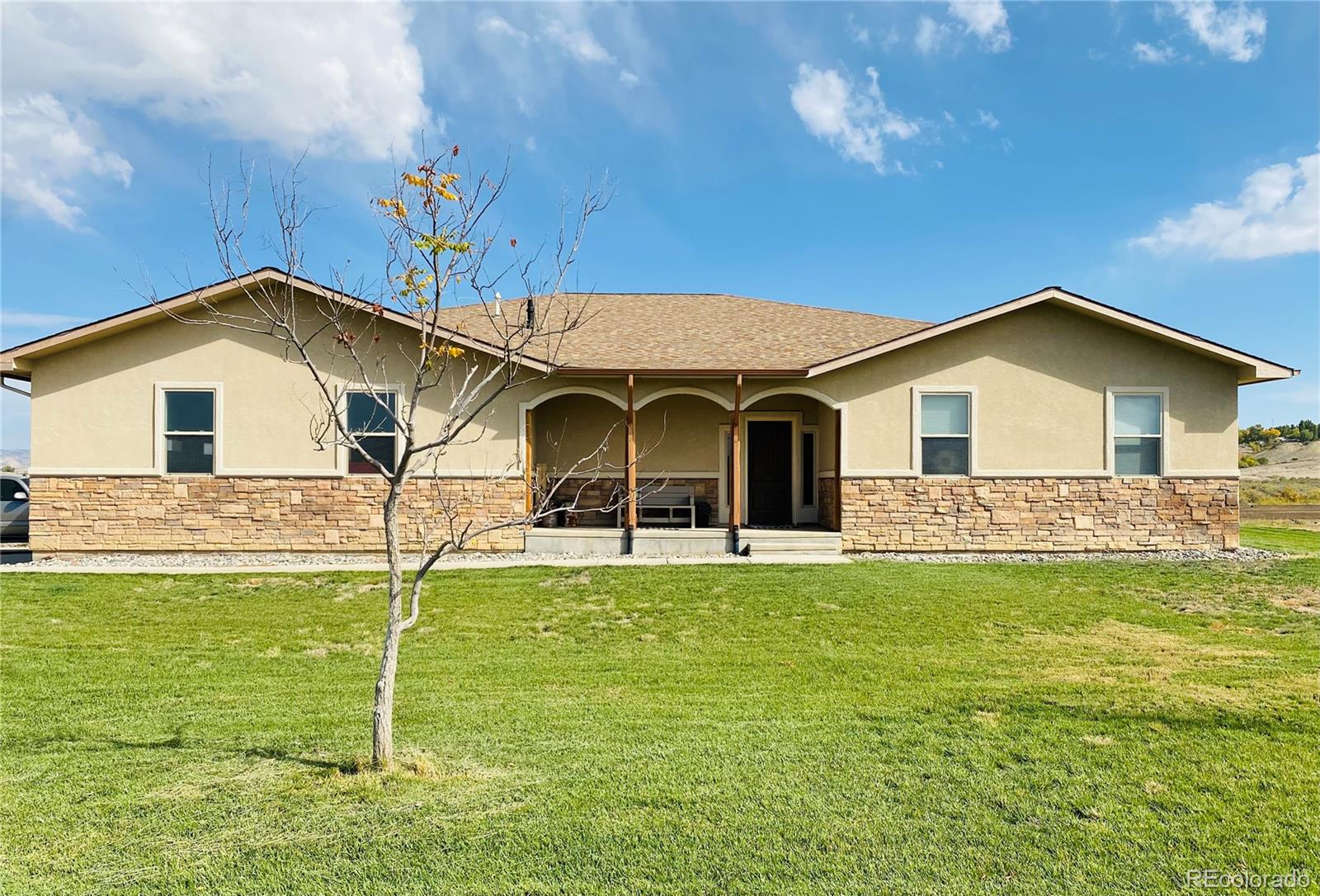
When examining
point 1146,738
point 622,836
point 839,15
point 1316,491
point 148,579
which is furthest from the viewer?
point 1316,491

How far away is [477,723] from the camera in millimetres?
4875

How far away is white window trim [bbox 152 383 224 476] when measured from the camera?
11.9 m

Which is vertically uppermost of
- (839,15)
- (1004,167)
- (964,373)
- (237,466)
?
(839,15)

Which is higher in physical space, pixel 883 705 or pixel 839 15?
pixel 839 15

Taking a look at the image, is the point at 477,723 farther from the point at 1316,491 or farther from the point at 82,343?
the point at 1316,491

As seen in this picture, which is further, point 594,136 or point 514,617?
point 594,136

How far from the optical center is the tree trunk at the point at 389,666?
4016 millimetres

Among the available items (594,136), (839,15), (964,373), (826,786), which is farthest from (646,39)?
(826,786)

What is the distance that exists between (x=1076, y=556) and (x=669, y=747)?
418 inches

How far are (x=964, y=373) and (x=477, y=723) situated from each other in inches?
420

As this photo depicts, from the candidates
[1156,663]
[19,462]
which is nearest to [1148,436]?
[1156,663]

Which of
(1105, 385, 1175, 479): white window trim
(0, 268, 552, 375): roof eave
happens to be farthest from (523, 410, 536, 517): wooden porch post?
(1105, 385, 1175, 479): white window trim

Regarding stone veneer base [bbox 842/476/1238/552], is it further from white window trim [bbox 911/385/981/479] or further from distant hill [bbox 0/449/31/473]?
distant hill [bbox 0/449/31/473]

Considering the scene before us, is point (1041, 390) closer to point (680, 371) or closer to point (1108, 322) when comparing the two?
point (1108, 322)
